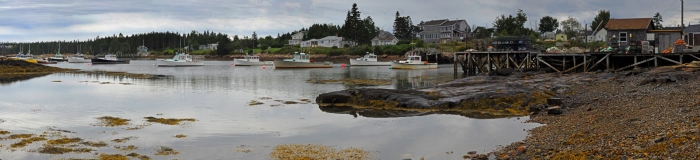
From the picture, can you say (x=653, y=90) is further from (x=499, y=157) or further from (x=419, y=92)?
(x=499, y=157)

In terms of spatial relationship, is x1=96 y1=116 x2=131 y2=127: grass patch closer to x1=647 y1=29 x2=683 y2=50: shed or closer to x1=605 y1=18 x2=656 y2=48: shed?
x1=605 y1=18 x2=656 y2=48: shed

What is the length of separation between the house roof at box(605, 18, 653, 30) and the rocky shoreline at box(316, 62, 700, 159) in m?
14.7

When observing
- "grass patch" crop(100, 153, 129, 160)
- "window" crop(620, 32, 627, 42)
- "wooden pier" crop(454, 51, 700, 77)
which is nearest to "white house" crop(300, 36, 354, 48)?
"wooden pier" crop(454, 51, 700, 77)

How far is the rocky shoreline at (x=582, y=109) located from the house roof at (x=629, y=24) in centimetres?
1469

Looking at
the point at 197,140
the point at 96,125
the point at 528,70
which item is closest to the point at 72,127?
the point at 96,125

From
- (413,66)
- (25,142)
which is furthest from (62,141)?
→ (413,66)

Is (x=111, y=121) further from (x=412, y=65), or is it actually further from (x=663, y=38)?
(x=412, y=65)

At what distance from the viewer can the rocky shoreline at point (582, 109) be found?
443 inches

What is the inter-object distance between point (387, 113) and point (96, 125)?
34.8 feet

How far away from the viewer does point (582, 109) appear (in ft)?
62.9

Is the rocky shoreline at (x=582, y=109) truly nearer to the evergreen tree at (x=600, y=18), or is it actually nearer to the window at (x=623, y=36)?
the window at (x=623, y=36)

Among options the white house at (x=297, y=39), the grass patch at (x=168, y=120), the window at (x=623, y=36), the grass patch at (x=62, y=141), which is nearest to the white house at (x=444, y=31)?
the white house at (x=297, y=39)

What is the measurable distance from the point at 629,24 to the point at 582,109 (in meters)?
30.0

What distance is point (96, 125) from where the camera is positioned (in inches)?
777
